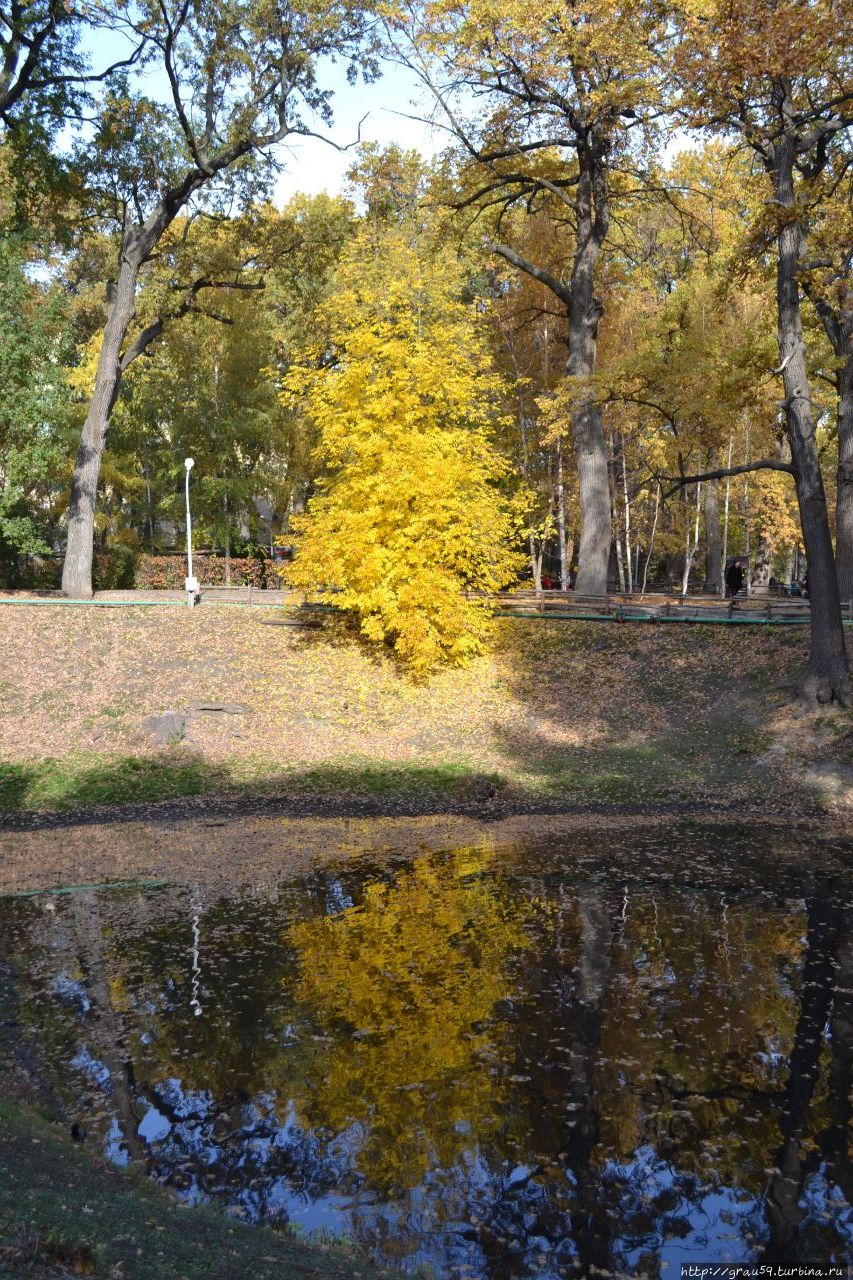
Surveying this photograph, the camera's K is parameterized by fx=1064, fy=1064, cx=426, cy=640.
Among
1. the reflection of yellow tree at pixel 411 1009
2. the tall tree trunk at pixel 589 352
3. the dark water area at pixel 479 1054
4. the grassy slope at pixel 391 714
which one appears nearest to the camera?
the dark water area at pixel 479 1054

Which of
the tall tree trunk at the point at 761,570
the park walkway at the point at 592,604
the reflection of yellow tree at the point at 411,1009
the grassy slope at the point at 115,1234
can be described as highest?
the tall tree trunk at the point at 761,570

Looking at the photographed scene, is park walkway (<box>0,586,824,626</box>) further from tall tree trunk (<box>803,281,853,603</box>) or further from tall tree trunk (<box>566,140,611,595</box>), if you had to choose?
tall tree trunk (<box>803,281,853,603</box>)

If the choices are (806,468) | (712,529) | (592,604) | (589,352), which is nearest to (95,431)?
(589,352)

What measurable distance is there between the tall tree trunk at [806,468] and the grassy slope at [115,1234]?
18.3m

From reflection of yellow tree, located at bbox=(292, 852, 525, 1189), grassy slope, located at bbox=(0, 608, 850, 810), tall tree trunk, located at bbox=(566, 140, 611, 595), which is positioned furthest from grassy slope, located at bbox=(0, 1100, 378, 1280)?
tall tree trunk, located at bbox=(566, 140, 611, 595)

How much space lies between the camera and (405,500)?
26.8 metres

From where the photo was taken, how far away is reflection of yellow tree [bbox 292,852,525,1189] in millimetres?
8461

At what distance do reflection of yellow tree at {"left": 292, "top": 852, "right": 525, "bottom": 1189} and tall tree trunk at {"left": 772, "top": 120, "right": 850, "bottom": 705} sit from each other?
10.7 metres

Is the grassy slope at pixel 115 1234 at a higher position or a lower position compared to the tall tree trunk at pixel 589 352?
lower

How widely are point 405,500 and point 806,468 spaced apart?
956cm

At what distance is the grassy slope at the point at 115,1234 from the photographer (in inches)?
215

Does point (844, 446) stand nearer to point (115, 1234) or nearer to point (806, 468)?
point (806, 468)

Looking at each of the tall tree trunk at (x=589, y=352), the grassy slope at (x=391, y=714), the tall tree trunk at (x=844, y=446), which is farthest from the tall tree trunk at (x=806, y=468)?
the tall tree trunk at (x=589, y=352)

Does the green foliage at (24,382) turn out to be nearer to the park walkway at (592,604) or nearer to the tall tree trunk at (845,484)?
the park walkway at (592,604)
